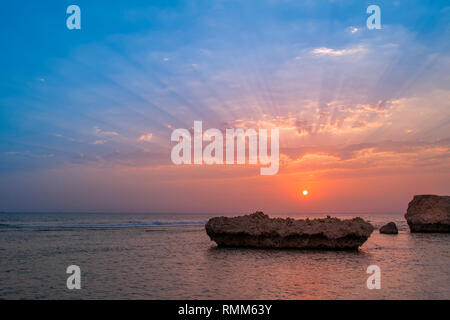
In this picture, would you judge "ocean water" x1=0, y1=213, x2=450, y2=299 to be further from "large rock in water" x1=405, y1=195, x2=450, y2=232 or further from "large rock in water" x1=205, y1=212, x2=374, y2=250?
"large rock in water" x1=405, y1=195, x2=450, y2=232

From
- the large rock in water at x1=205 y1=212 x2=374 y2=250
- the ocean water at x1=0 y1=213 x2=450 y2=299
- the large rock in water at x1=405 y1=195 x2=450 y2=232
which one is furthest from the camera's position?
the large rock in water at x1=405 y1=195 x2=450 y2=232

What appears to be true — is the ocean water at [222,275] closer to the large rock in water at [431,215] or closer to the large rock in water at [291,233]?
the large rock in water at [291,233]

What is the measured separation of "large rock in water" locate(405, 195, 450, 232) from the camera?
49.6 meters

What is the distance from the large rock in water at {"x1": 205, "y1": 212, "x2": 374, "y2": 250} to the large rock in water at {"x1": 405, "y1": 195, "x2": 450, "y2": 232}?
3031cm

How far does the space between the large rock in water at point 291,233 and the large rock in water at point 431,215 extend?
99.4ft

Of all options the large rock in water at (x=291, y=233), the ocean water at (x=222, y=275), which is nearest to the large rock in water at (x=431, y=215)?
the ocean water at (x=222, y=275)

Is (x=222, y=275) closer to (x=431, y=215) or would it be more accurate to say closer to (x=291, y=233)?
(x=291, y=233)

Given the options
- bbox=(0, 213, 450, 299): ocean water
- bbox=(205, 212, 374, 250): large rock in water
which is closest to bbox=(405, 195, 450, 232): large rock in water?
bbox=(0, 213, 450, 299): ocean water

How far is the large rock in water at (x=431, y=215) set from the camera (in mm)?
49594

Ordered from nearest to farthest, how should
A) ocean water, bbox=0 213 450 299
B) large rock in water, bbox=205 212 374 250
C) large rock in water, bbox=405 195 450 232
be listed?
ocean water, bbox=0 213 450 299 → large rock in water, bbox=205 212 374 250 → large rock in water, bbox=405 195 450 232

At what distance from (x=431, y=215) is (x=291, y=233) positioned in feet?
114
